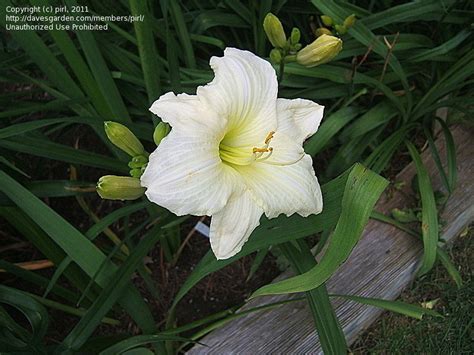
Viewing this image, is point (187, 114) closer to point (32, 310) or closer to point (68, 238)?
point (68, 238)

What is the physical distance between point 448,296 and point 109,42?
1.08m

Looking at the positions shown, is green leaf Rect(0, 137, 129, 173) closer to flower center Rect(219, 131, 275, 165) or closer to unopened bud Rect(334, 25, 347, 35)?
flower center Rect(219, 131, 275, 165)

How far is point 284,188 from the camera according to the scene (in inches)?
30.6

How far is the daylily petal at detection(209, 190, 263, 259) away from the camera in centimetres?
73

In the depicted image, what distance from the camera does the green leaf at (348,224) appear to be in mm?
737

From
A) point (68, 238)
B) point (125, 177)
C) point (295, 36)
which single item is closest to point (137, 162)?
point (125, 177)

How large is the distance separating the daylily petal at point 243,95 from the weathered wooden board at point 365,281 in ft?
1.96

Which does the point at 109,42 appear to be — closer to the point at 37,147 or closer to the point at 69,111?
the point at 69,111

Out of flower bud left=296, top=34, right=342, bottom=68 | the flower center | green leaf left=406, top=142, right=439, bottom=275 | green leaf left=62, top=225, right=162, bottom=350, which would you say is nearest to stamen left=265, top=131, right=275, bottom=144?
the flower center

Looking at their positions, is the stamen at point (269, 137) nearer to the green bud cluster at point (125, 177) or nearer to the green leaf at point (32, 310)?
the green bud cluster at point (125, 177)

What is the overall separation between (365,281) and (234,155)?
69 centimetres

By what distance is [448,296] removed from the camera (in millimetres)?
1499

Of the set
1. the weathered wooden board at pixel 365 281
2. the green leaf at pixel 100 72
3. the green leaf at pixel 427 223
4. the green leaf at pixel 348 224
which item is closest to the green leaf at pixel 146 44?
the green leaf at pixel 100 72

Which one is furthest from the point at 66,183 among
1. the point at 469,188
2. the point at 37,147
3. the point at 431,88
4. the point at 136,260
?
the point at 469,188
